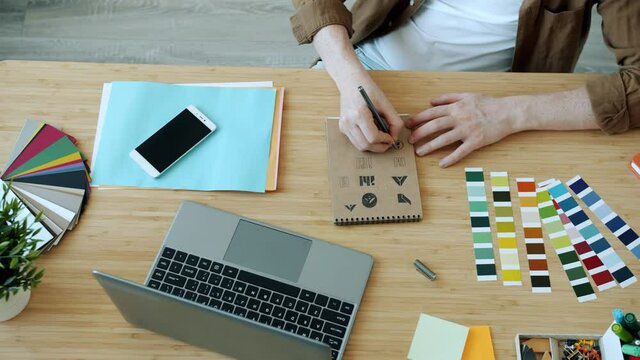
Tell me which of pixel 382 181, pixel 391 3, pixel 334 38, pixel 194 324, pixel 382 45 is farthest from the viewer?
pixel 382 45

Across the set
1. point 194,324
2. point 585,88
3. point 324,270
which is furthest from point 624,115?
point 194,324

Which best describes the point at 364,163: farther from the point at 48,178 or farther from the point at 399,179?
the point at 48,178

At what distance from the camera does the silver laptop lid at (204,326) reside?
0.77 metres

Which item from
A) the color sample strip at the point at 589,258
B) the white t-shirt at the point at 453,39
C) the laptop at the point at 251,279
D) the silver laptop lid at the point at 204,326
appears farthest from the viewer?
the white t-shirt at the point at 453,39

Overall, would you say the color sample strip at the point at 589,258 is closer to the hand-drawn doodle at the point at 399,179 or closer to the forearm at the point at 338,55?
the hand-drawn doodle at the point at 399,179

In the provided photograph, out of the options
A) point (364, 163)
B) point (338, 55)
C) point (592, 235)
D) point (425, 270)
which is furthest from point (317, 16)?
point (592, 235)

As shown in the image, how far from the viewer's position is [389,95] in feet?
3.84

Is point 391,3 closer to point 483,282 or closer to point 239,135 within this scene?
point 239,135

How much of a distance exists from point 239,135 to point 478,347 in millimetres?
541

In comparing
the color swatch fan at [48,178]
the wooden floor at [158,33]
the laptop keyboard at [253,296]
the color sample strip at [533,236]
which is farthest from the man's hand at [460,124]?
the wooden floor at [158,33]

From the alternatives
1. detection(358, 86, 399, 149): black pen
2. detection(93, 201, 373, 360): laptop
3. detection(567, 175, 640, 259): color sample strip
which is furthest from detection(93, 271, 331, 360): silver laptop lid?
detection(567, 175, 640, 259): color sample strip

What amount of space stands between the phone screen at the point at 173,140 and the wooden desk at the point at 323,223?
65mm

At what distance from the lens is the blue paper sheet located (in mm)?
1064

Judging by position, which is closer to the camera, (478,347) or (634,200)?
(478,347)
